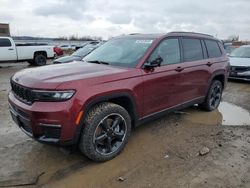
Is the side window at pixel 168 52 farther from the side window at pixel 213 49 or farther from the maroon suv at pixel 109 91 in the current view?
the side window at pixel 213 49

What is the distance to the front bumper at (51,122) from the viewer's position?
3.47m

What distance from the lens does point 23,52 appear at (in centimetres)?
1781

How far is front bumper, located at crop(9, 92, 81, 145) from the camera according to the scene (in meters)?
3.47

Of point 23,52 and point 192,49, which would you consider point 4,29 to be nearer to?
point 23,52

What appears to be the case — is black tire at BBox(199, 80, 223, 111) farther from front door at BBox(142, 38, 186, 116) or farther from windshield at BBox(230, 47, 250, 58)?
windshield at BBox(230, 47, 250, 58)

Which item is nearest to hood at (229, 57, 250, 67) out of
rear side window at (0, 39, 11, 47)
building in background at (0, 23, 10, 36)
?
rear side window at (0, 39, 11, 47)

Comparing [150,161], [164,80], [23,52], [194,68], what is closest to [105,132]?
[150,161]

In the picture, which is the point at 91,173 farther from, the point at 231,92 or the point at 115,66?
the point at 231,92

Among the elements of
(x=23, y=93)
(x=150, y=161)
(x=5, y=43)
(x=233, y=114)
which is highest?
(x=23, y=93)

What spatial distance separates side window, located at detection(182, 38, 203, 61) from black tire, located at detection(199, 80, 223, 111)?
0.99 meters

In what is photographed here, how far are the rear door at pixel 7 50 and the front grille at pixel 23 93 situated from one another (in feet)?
45.6

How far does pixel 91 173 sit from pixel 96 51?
2620 mm

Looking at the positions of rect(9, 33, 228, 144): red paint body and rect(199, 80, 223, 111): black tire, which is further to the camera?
rect(199, 80, 223, 111): black tire

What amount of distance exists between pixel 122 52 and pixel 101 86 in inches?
51.8
